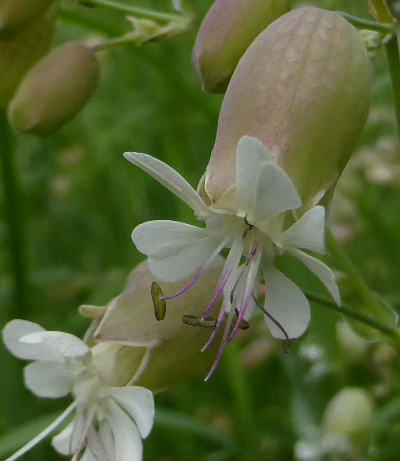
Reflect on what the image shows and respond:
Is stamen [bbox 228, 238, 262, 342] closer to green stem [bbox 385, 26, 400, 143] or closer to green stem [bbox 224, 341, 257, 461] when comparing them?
green stem [bbox 385, 26, 400, 143]

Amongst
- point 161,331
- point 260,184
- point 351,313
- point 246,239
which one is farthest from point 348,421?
point 260,184

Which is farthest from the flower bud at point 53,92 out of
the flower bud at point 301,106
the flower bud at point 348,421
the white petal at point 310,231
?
the flower bud at point 348,421

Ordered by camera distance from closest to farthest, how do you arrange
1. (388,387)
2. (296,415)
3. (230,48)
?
1. (230,48)
2. (296,415)
3. (388,387)

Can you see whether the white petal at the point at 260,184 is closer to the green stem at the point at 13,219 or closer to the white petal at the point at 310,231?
the white petal at the point at 310,231

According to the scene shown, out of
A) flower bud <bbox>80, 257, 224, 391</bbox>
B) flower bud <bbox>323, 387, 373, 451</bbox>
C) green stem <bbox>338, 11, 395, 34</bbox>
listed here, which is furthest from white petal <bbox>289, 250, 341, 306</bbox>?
flower bud <bbox>323, 387, 373, 451</bbox>

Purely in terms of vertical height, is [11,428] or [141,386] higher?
[141,386]

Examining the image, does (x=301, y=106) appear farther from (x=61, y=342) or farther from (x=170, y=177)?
(x=61, y=342)

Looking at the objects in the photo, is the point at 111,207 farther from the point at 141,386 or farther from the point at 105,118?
the point at 141,386

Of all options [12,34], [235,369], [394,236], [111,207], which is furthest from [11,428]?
[111,207]
